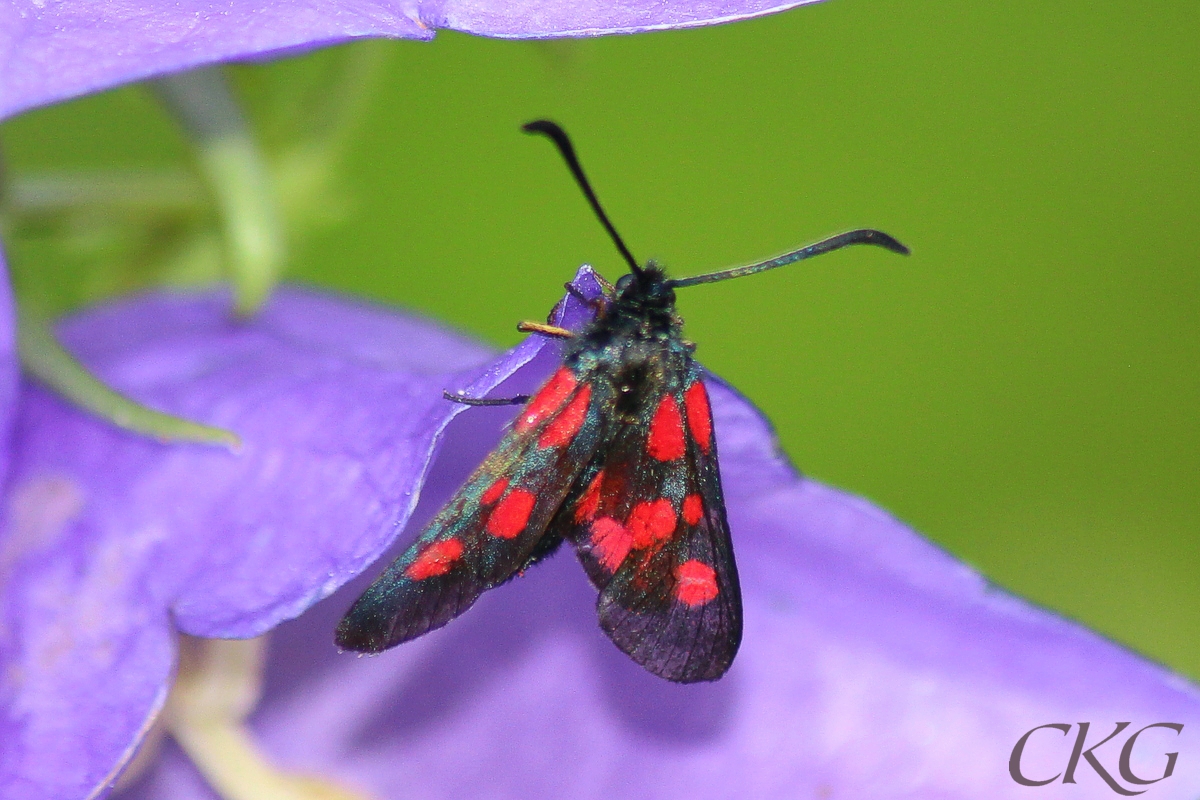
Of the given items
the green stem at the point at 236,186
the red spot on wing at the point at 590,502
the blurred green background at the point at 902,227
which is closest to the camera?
the red spot on wing at the point at 590,502

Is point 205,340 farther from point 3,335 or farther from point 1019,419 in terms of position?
point 1019,419

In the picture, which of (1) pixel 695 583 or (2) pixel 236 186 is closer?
(1) pixel 695 583

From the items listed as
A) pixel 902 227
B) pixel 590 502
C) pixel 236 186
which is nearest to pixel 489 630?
pixel 590 502

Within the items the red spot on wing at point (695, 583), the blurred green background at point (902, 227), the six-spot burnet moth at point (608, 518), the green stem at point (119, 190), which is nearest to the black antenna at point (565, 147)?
the six-spot burnet moth at point (608, 518)

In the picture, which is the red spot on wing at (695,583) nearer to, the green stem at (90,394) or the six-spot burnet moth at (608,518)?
the six-spot burnet moth at (608,518)

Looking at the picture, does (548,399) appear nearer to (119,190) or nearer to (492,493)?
(492,493)

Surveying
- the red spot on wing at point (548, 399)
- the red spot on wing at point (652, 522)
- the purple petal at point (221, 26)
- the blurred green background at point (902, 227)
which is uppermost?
the purple petal at point (221, 26)
